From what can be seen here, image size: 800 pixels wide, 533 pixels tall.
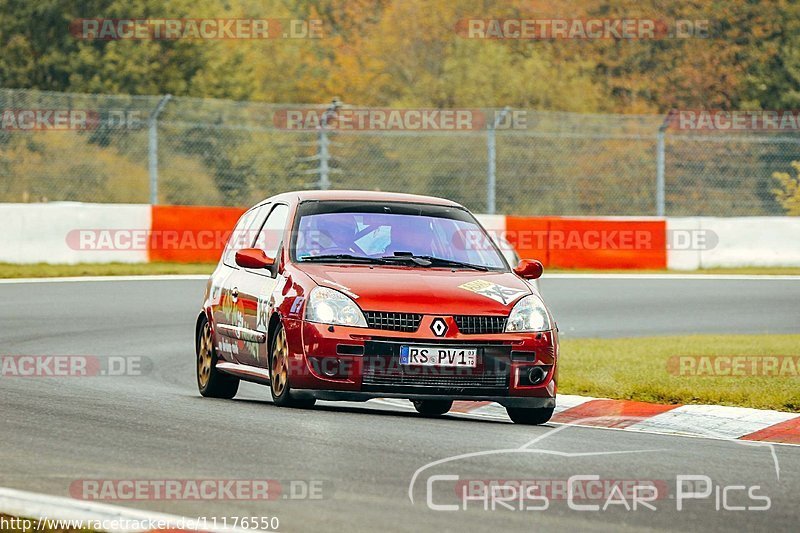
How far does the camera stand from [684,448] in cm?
856

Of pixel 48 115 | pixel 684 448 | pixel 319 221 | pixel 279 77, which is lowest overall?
pixel 684 448

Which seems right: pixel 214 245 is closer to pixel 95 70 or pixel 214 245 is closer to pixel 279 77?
pixel 95 70

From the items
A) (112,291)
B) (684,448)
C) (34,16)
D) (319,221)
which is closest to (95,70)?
(34,16)

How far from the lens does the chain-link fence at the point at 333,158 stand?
25.1 meters

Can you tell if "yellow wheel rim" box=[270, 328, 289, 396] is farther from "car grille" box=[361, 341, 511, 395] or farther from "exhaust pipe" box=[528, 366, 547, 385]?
"exhaust pipe" box=[528, 366, 547, 385]

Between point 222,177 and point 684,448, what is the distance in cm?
1949

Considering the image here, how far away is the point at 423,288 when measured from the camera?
958 centimetres

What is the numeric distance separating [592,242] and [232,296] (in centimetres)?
1592

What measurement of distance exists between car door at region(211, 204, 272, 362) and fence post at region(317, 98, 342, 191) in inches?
551

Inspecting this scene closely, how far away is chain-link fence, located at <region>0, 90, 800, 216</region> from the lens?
989 inches
